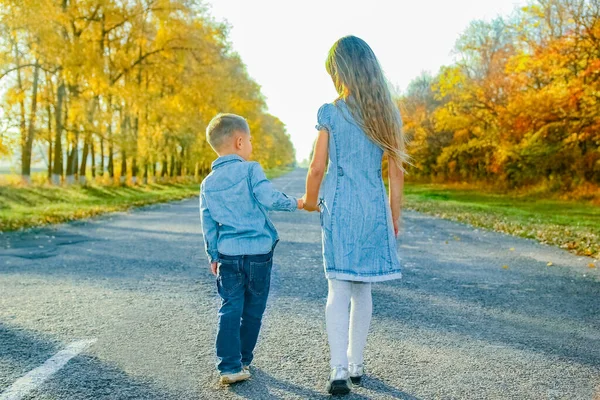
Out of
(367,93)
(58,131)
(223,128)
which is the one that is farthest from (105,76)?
(367,93)

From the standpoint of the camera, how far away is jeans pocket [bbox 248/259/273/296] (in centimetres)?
348

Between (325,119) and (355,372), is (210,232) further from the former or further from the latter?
(355,372)

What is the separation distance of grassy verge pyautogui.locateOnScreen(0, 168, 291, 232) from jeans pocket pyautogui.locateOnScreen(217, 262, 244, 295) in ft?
33.6

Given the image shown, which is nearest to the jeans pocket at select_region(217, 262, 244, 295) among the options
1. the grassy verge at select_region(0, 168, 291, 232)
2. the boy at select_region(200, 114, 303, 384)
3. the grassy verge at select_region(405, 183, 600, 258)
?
the boy at select_region(200, 114, 303, 384)

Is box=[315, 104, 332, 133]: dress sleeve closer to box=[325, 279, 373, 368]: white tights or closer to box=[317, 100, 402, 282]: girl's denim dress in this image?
box=[317, 100, 402, 282]: girl's denim dress

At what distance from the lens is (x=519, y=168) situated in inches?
1222

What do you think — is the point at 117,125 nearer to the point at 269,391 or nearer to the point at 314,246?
the point at 314,246

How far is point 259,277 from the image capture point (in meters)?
3.51

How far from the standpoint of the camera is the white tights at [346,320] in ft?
11.0

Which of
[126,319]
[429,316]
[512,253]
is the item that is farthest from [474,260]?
[126,319]

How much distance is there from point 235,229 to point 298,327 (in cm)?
146

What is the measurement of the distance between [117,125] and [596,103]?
1929 cm

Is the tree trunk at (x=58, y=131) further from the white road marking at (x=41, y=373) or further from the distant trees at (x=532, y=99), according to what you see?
the white road marking at (x=41, y=373)

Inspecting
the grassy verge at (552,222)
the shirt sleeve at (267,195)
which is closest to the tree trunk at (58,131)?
the grassy verge at (552,222)
